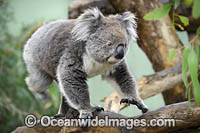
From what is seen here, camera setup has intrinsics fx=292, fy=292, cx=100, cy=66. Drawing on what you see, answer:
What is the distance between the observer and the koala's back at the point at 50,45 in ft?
7.36

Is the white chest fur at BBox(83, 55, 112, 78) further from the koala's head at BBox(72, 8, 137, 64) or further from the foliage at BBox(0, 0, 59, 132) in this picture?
the foliage at BBox(0, 0, 59, 132)

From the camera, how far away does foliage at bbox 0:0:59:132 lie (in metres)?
5.02

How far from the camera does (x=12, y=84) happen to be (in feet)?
17.2

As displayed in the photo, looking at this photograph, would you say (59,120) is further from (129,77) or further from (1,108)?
(1,108)

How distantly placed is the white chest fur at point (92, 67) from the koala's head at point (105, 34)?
4 cm

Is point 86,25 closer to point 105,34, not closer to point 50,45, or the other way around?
point 105,34

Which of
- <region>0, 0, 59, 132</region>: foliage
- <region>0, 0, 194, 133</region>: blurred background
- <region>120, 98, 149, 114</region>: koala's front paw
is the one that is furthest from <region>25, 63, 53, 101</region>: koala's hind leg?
<region>0, 0, 59, 132</region>: foliage

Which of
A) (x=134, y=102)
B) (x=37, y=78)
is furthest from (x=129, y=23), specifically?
(x=37, y=78)

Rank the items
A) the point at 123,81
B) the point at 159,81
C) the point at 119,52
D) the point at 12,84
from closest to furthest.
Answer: the point at 119,52 → the point at 123,81 → the point at 159,81 → the point at 12,84

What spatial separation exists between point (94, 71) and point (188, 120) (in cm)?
78

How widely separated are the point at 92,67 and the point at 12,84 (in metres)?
3.45

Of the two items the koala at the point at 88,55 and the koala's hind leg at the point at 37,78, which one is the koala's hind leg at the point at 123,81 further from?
the koala's hind leg at the point at 37,78

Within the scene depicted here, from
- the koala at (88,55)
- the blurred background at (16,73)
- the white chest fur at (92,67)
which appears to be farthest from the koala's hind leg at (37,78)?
the blurred background at (16,73)

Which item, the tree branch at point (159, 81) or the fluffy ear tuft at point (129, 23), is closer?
the fluffy ear tuft at point (129, 23)
